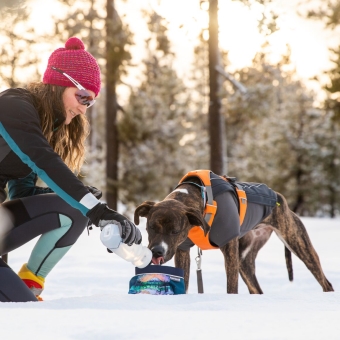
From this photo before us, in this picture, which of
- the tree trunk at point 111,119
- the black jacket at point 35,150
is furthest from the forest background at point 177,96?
the black jacket at point 35,150

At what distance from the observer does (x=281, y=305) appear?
9.13ft

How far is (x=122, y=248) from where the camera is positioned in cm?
304

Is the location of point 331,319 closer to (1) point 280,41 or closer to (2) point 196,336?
(2) point 196,336

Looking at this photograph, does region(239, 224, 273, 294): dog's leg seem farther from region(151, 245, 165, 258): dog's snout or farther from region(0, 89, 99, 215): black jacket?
region(0, 89, 99, 215): black jacket

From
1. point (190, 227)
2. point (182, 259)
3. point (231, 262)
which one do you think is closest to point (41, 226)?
point (190, 227)

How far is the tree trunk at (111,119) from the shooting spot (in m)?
17.0

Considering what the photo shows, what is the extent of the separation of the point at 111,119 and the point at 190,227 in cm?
1465

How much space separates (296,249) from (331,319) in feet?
8.01

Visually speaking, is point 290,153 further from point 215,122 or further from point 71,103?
point 71,103

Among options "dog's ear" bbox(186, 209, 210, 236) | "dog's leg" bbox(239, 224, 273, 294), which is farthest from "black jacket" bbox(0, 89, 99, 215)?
"dog's leg" bbox(239, 224, 273, 294)

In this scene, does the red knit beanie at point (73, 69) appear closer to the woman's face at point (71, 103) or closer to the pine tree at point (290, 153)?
the woman's face at point (71, 103)

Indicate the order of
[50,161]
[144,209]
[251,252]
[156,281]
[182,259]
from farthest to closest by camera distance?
[251,252] → [182,259] → [144,209] → [156,281] → [50,161]

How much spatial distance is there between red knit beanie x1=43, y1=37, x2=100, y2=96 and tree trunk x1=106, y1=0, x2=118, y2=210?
44.1 feet

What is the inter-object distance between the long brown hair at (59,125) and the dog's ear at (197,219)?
3.13 ft
